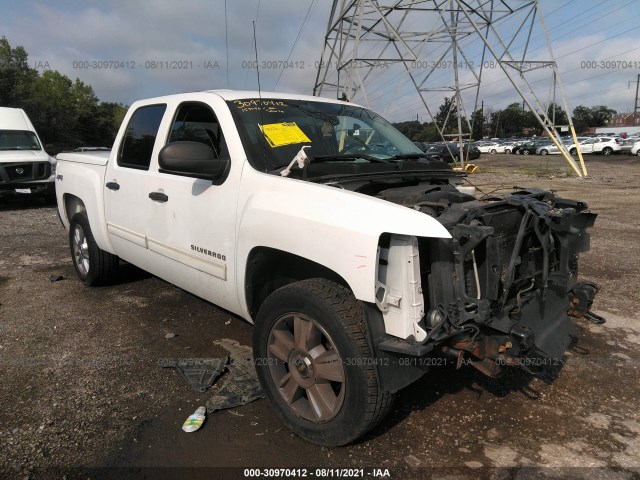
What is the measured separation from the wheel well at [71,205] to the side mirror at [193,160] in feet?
9.50

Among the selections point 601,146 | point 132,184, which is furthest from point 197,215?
point 601,146

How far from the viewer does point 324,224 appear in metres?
2.47

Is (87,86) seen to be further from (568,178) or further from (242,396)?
Answer: (242,396)

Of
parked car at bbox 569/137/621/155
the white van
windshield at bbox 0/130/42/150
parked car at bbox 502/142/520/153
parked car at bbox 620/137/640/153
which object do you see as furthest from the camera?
parked car at bbox 502/142/520/153

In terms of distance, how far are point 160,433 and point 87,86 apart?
210 feet

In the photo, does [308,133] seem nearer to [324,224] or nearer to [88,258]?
[324,224]

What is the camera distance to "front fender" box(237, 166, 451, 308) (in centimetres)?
226

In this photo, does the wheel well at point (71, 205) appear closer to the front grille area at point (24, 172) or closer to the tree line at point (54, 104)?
the front grille area at point (24, 172)

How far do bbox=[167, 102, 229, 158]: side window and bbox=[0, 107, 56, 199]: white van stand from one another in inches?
404

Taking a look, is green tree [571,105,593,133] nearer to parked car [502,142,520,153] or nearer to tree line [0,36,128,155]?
parked car [502,142,520,153]

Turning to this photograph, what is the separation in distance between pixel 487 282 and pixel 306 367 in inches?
42.3

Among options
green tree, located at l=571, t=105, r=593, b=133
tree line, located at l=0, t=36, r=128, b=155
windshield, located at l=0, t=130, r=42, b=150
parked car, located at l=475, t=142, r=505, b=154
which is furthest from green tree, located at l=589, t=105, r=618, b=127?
windshield, located at l=0, t=130, r=42, b=150

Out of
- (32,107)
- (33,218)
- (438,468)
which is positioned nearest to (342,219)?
(438,468)

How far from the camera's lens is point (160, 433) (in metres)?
2.81
